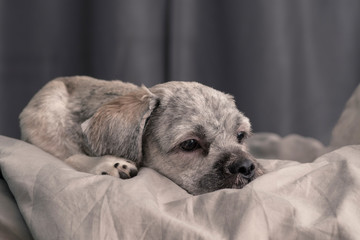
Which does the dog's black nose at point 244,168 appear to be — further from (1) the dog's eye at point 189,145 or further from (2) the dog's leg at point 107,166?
(2) the dog's leg at point 107,166

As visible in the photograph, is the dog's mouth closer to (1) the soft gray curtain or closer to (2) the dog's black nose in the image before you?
(2) the dog's black nose

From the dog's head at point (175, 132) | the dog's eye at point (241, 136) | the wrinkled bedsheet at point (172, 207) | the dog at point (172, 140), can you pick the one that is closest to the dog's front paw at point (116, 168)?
the dog at point (172, 140)

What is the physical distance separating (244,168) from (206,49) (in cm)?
180

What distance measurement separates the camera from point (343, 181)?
1.32m

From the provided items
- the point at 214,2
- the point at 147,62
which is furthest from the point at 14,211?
the point at 214,2

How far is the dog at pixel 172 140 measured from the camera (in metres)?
1.63

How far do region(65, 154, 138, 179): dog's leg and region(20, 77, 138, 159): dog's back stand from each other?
0.23 metres

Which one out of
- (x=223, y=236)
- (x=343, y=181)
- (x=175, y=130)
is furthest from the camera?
(x=175, y=130)

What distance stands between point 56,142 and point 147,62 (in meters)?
1.21

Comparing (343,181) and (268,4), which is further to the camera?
(268,4)

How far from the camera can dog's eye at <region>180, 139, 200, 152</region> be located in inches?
68.9

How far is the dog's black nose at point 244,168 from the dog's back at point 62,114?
2.50 feet

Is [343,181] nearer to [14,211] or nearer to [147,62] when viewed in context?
[14,211]

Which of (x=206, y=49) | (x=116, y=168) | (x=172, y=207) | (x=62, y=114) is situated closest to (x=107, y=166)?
(x=116, y=168)
